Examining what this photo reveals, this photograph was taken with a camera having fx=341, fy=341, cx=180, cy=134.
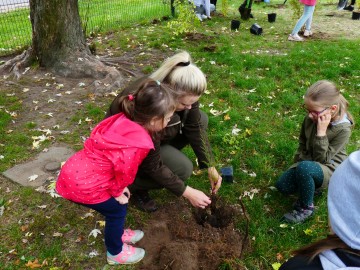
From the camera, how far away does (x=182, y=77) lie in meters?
2.51

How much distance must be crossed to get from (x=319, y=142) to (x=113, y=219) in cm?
181

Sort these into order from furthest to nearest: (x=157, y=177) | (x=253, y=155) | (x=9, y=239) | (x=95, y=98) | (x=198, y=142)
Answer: (x=95, y=98), (x=253, y=155), (x=198, y=142), (x=9, y=239), (x=157, y=177)

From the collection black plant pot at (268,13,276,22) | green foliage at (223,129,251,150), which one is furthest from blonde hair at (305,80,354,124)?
black plant pot at (268,13,276,22)

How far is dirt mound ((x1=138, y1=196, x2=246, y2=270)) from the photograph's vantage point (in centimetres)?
253

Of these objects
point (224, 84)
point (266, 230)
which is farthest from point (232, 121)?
point (266, 230)

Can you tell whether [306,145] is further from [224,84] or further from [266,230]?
[224,84]

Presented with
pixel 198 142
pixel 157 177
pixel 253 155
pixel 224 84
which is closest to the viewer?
pixel 157 177

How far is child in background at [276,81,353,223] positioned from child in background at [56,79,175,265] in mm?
1416

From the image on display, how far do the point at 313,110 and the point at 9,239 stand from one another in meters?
2.79

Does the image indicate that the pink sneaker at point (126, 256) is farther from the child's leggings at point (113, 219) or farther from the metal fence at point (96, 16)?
the metal fence at point (96, 16)

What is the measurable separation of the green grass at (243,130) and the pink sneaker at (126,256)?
114mm

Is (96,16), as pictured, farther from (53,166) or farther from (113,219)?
(113,219)

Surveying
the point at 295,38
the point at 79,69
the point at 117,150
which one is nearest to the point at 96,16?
the point at 79,69

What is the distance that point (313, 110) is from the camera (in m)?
2.91
